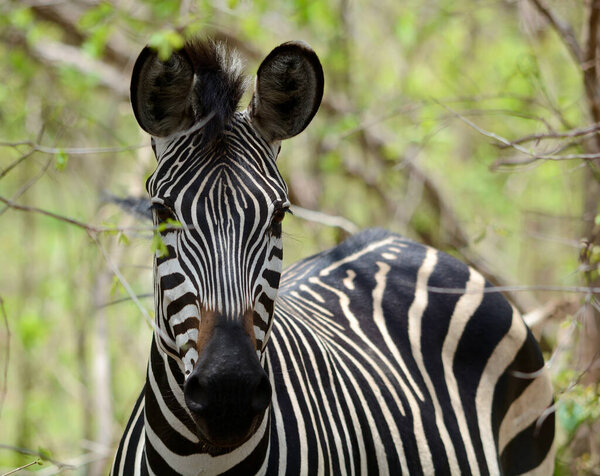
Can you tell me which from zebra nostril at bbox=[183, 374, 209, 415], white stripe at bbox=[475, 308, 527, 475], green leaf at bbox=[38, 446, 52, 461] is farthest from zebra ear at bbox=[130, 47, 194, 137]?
white stripe at bbox=[475, 308, 527, 475]

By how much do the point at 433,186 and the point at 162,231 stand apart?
639cm

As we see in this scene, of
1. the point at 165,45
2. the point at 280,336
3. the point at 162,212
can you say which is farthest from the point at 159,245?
the point at 280,336

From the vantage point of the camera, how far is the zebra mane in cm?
276

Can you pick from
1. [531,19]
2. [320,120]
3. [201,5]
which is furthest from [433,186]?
[201,5]

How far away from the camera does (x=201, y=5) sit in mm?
6070

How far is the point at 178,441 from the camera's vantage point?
279cm

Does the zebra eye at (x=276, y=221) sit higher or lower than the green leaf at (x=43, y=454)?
higher

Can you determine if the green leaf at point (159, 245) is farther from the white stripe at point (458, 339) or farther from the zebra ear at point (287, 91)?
the white stripe at point (458, 339)

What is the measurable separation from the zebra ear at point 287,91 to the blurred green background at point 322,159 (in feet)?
3.97

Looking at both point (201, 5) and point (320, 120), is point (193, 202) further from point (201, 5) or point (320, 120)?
point (320, 120)

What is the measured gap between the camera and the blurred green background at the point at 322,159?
221 inches

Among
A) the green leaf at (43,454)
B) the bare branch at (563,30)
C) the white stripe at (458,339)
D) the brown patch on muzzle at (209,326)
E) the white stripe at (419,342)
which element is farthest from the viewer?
the bare branch at (563,30)

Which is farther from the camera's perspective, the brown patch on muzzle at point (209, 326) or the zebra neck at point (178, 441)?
the zebra neck at point (178, 441)

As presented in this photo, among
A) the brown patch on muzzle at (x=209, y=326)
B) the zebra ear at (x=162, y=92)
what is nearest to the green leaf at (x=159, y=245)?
the brown patch on muzzle at (x=209, y=326)
